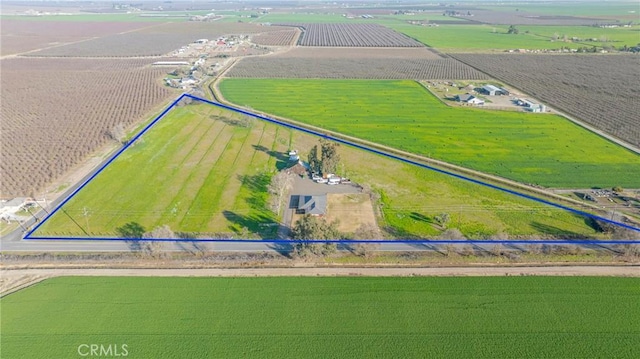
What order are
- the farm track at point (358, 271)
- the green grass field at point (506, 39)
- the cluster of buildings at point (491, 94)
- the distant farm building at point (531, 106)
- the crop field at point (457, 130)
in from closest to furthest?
the farm track at point (358, 271), the crop field at point (457, 130), the distant farm building at point (531, 106), the cluster of buildings at point (491, 94), the green grass field at point (506, 39)

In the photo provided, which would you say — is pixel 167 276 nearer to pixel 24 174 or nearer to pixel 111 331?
pixel 111 331

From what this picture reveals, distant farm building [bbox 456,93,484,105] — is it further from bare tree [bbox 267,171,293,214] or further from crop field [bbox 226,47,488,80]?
bare tree [bbox 267,171,293,214]

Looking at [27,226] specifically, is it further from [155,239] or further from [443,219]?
[443,219]

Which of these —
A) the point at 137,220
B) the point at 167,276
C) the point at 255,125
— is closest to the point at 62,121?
the point at 255,125

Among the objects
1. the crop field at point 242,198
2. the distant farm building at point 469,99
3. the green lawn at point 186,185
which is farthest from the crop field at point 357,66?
the crop field at point 242,198

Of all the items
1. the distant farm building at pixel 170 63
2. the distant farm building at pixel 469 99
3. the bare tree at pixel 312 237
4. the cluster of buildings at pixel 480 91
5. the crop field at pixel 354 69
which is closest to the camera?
the bare tree at pixel 312 237

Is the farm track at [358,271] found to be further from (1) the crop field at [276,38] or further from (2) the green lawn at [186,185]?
(1) the crop field at [276,38]
